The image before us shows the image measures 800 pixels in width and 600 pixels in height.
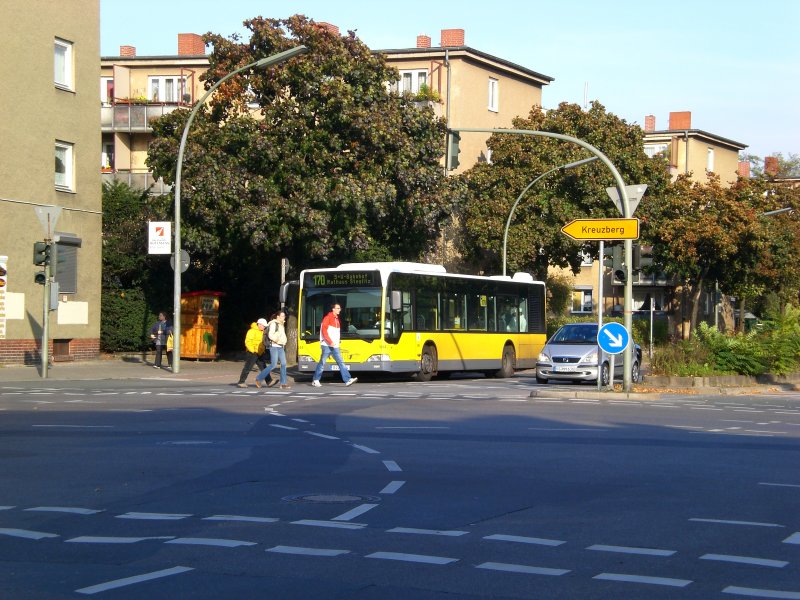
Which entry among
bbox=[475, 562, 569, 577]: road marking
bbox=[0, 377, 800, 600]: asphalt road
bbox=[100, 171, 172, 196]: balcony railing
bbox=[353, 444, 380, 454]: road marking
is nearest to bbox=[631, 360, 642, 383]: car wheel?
bbox=[0, 377, 800, 600]: asphalt road

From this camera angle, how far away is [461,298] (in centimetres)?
3319

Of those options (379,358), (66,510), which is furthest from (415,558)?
(379,358)

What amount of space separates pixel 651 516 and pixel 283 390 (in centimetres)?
1716

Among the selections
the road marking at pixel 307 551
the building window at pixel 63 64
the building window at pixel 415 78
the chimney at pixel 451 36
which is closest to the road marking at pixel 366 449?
the road marking at pixel 307 551

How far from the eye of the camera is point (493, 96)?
5447 centimetres

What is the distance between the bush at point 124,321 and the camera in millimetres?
39062

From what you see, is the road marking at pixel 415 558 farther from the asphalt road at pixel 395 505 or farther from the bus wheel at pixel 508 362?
the bus wheel at pixel 508 362

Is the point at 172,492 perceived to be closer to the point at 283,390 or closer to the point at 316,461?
the point at 316,461

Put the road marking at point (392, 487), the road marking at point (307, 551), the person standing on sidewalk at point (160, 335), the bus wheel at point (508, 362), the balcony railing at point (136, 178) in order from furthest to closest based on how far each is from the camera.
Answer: the balcony railing at point (136, 178)
the bus wheel at point (508, 362)
the person standing on sidewalk at point (160, 335)
the road marking at point (392, 487)
the road marking at point (307, 551)

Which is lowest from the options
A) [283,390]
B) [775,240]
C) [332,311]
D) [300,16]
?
[283,390]

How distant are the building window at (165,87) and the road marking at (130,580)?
167ft

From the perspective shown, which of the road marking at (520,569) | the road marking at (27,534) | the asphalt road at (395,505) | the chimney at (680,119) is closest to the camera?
the asphalt road at (395,505)

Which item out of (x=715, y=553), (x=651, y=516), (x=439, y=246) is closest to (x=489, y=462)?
(x=651, y=516)

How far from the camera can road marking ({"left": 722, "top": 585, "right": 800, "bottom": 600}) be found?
657 cm
